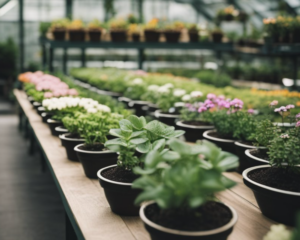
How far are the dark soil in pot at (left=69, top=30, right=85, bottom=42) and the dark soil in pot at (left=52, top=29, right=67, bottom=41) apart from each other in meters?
0.10

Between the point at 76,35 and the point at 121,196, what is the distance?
4.60 m

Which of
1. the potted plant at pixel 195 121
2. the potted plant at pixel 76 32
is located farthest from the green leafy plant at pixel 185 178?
the potted plant at pixel 76 32

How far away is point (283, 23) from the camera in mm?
5438

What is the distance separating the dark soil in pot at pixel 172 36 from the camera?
6.30 meters

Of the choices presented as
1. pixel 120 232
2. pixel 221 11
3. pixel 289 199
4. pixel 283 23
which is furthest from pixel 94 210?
pixel 221 11

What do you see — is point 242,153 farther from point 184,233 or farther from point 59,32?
point 59,32

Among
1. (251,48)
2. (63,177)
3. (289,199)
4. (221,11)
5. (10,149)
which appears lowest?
(10,149)

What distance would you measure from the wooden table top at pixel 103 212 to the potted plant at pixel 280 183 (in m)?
0.08

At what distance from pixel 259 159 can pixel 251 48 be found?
16.5ft

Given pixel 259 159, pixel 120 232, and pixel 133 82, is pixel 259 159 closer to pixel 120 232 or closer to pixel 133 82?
pixel 120 232

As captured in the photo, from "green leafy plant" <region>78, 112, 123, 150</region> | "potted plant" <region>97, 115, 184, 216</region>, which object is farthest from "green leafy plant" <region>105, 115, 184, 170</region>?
"green leafy plant" <region>78, 112, 123, 150</region>

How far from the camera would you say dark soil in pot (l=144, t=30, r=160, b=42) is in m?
6.21

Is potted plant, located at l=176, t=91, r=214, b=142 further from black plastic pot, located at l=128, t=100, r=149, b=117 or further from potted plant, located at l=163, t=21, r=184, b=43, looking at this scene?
potted plant, located at l=163, t=21, r=184, b=43

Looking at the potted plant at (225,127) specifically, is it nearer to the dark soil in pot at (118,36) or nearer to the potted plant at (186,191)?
the potted plant at (186,191)
